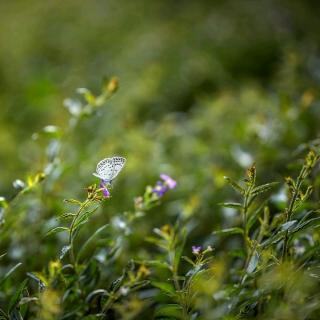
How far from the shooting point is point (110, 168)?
1.06 m

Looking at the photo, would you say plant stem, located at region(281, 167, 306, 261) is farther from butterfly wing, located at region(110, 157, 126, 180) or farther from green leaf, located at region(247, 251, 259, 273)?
butterfly wing, located at region(110, 157, 126, 180)

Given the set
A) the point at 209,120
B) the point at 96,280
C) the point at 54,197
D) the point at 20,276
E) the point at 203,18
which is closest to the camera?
the point at 96,280

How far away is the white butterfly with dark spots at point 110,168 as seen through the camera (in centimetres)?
105

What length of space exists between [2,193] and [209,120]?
1.05 metres

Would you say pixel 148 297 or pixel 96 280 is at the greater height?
pixel 96 280

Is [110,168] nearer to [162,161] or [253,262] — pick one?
[253,262]

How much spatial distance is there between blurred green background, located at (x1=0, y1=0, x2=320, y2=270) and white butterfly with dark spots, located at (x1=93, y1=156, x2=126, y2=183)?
0.45m

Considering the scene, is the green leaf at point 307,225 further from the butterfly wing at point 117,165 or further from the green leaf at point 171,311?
the butterfly wing at point 117,165

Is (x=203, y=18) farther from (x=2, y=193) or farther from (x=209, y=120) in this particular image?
(x=2, y=193)

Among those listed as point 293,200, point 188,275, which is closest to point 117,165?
point 188,275

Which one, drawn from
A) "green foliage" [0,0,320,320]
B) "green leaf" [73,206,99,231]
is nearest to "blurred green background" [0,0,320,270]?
"green foliage" [0,0,320,320]

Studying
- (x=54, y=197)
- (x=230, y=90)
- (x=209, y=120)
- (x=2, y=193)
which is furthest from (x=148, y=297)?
(x=230, y=90)

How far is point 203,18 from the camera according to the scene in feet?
13.3

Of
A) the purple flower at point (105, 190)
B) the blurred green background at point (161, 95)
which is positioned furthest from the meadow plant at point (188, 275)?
the blurred green background at point (161, 95)
